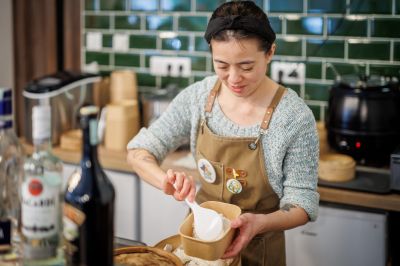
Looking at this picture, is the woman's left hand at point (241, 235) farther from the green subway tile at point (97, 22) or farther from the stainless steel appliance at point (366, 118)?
the green subway tile at point (97, 22)

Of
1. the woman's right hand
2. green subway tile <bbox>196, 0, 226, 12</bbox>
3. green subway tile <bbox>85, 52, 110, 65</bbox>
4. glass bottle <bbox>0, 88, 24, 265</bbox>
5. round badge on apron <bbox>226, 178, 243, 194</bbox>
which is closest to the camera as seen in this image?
glass bottle <bbox>0, 88, 24, 265</bbox>

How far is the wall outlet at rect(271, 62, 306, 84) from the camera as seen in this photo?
2.94 metres

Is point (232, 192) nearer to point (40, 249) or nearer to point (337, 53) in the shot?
point (40, 249)

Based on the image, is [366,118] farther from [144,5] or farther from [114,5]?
[114,5]

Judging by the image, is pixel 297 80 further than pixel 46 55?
No

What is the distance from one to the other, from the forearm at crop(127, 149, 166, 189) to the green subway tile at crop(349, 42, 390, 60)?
55.7 inches

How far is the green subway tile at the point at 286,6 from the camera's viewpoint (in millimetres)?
2906

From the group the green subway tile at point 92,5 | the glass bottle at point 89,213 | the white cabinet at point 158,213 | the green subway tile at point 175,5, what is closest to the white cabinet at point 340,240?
the white cabinet at point 158,213

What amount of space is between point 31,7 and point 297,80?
5.32 ft

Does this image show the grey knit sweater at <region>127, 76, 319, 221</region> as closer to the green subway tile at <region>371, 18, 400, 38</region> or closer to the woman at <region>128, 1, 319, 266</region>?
the woman at <region>128, 1, 319, 266</region>

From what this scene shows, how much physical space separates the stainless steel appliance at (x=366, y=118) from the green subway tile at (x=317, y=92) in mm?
303

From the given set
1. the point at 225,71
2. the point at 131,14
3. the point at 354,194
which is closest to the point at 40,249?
the point at 225,71

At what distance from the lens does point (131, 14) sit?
3.34m

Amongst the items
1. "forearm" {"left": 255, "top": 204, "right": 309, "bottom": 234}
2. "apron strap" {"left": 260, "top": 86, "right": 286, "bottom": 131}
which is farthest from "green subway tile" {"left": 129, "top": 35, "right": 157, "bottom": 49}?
"forearm" {"left": 255, "top": 204, "right": 309, "bottom": 234}
